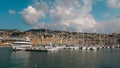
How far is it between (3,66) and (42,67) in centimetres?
1394

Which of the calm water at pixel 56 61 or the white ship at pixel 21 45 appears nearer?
the calm water at pixel 56 61

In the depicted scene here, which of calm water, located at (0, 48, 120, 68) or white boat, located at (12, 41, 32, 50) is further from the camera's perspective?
white boat, located at (12, 41, 32, 50)

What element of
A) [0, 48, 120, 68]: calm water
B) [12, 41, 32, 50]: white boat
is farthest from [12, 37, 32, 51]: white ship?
[0, 48, 120, 68]: calm water

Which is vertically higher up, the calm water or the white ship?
the white ship

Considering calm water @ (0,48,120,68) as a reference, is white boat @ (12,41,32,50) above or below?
above

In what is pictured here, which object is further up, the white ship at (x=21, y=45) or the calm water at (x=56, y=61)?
the white ship at (x=21, y=45)

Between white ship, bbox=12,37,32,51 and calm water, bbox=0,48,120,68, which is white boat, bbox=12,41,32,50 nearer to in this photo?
white ship, bbox=12,37,32,51

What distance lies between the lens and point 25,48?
158m

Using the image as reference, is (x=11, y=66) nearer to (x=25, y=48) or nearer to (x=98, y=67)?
(x=98, y=67)

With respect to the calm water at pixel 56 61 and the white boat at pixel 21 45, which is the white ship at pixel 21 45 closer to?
the white boat at pixel 21 45

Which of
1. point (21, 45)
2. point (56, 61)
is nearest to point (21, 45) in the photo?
point (21, 45)

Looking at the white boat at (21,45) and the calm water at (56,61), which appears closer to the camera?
the calm water at (56,61)

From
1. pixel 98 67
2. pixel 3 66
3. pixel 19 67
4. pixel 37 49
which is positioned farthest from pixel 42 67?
pixel 37 49

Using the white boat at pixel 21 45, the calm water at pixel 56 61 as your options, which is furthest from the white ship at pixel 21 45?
the calm water at pixel 56 61
